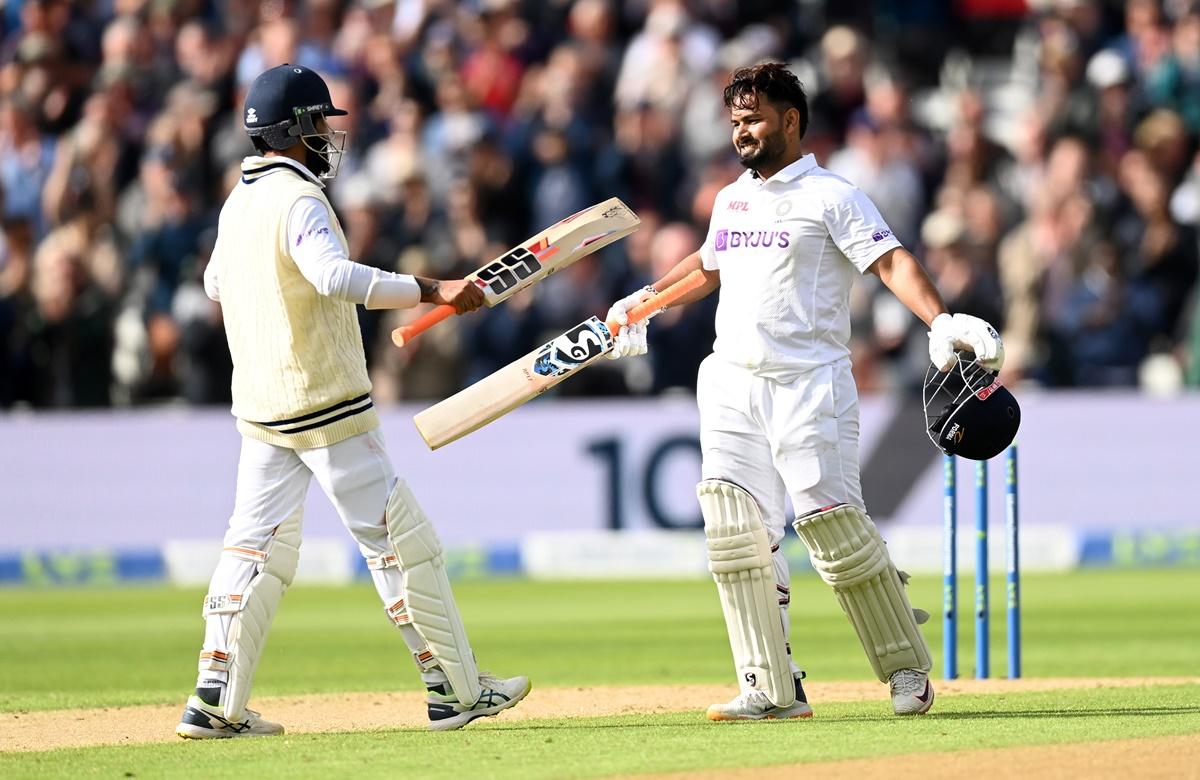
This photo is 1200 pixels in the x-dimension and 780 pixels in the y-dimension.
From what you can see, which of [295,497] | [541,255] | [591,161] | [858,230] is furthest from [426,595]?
[591,161]

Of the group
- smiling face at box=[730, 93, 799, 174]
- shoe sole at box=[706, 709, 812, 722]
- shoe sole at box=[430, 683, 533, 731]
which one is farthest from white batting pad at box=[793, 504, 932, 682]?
smiling face at box=[730, 93, 799, 174]

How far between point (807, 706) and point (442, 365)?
758 centimetres

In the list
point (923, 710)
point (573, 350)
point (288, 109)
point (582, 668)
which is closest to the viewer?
point (288, 109)

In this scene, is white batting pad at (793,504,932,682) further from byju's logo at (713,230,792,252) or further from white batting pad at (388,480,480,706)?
Answer: white batting pad at (388,480,480,706)

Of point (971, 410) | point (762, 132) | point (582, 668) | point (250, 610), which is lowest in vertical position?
point (582, 668)

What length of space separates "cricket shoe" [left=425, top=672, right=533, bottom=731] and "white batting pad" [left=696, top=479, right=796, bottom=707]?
2.19ft

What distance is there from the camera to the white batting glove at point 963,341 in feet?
18.4

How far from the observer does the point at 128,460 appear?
13.3 m

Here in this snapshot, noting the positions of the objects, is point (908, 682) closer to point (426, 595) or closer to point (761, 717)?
point (761, 717)

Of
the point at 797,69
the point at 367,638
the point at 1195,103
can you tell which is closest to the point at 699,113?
the point at 797,69

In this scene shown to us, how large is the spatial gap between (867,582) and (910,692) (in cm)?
38

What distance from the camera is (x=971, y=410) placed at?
5777 millimetres

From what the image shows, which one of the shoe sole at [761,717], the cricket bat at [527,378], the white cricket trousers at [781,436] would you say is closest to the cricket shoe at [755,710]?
the shoe sole at [761,717]

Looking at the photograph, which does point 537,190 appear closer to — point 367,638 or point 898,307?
point 898,307
